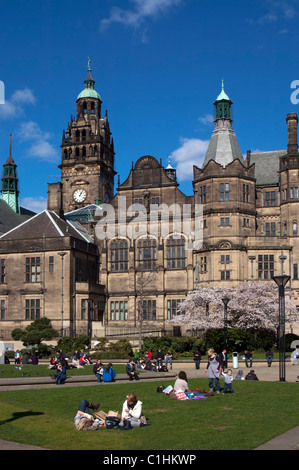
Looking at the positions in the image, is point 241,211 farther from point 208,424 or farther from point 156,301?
point 208,424

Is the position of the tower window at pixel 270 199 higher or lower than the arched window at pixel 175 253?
higher

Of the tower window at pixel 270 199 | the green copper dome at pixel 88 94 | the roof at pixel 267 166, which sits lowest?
the tower window at pixel 270 199

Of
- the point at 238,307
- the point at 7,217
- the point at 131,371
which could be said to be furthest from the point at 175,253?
the point at 131,371

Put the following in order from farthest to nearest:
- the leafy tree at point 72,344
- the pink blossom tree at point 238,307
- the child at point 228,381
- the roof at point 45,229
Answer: the roof at point 45,229
the pink blossom tree at point 238,307
the leafy tree at point 72,344
the child at point 228,381

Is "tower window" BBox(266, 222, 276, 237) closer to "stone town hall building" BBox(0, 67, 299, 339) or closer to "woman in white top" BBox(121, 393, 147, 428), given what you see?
"stone town hall building" BBox(0, 67, 299, 339)

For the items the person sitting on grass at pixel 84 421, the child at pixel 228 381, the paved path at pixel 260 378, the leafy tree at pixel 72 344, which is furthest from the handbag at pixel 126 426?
the leafy tree at pixel 72 344

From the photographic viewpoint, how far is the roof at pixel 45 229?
225ft

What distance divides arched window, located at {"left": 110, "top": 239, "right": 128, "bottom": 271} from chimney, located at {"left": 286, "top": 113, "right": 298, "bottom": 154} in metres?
22.1

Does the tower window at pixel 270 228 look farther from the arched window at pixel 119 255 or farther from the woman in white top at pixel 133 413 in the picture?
the woman in white top at pixel 133 413

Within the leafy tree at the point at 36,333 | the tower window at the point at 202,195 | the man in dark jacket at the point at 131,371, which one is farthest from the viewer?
the tower window at the point at 202,195

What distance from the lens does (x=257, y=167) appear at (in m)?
75.1

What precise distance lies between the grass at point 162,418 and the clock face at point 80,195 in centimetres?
7730

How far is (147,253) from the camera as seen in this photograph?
7100 centimetres
